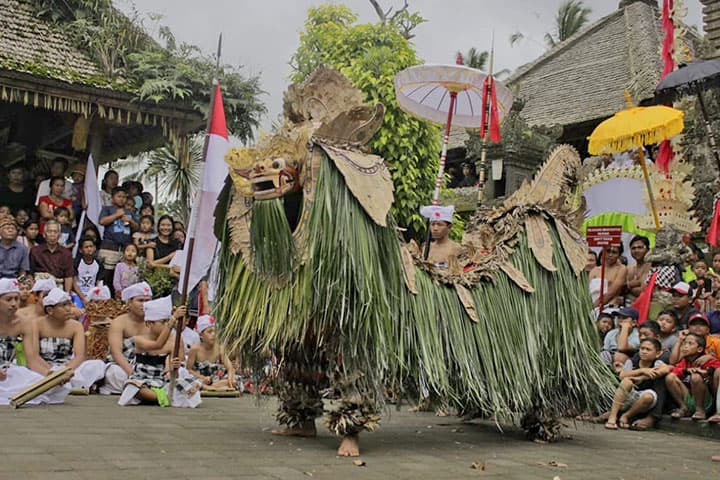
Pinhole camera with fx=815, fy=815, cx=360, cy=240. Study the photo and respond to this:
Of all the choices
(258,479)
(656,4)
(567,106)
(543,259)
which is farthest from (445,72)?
(656,4)

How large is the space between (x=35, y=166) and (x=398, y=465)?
10.3m

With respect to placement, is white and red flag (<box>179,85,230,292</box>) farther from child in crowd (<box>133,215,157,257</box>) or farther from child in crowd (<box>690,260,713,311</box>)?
child in crowd (<box>690,260,713,311</box>)

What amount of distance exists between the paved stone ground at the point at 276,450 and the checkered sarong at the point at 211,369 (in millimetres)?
1651

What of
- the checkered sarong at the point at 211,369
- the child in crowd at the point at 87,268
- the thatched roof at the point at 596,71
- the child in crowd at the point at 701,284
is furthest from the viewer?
the thatched roof at the point at 596,71

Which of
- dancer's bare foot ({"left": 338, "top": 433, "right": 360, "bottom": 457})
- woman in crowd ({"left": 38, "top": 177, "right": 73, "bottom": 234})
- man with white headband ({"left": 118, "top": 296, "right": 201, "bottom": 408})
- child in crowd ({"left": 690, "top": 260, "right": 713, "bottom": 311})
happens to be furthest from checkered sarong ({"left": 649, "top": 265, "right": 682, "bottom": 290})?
woman in crowd ({"left": 38, "top": 177, "right": 73, "bottom": 234})

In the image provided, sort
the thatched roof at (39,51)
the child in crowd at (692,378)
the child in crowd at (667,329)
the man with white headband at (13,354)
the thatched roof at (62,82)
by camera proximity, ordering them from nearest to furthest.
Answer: the man with white headband at (13,354), the child in crowd at (692,378), the child in crowd at (667,329), the thatched roof at (62,82), the thatched roof at (39,51)

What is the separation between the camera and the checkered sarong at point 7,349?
683 cm

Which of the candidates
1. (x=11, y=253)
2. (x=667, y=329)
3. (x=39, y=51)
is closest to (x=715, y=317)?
(x=667, y=329)

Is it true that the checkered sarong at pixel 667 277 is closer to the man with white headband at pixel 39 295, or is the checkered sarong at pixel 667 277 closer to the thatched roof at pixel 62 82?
the man with white headband at pixel 39 295

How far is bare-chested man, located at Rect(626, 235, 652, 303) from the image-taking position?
360 inches

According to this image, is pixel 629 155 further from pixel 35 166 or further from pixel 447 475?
pixel 447 475

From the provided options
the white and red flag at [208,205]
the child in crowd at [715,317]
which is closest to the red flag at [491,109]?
the white and red flag at [208,205]

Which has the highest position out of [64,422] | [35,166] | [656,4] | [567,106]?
[656,4]

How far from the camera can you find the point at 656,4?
68.8 feet
